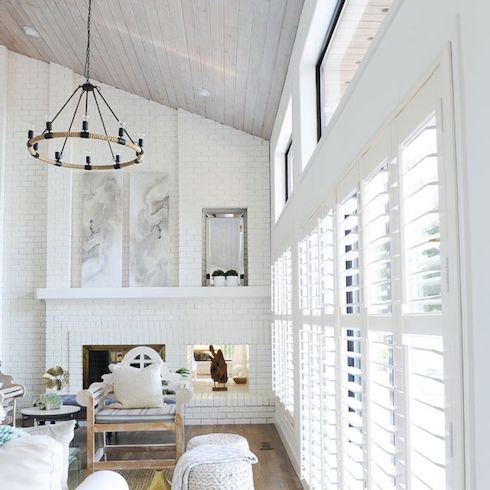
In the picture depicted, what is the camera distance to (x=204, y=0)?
196 inches

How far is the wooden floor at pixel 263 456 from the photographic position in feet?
17.0

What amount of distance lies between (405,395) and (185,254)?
664cm

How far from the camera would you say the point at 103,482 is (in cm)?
258

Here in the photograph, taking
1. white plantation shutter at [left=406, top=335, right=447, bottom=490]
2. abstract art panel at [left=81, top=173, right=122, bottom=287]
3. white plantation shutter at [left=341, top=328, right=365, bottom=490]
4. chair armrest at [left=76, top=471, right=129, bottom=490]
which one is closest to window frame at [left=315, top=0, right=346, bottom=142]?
white plantation shutter at [left=341, top=328, right=365, bottom=490]

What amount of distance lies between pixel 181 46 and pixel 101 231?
322 centimetres

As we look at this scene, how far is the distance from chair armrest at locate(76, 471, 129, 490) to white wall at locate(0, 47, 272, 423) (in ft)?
19.1

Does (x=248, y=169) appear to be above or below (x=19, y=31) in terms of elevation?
below

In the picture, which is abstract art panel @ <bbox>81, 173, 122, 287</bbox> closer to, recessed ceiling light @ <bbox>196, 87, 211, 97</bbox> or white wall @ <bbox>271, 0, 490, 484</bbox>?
recessed ceiling light @ <bbox>196, 87, 211, 97</bbox>

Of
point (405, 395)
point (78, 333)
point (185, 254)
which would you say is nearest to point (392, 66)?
point (405, 395)

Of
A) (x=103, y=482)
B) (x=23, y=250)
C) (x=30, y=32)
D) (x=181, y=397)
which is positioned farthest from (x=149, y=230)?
(x=103, y=482)

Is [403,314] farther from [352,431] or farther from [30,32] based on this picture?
[30,32]

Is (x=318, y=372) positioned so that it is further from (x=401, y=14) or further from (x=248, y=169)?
(x=248, y=169)

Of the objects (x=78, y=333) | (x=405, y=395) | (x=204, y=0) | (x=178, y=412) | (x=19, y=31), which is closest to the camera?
(x=405, y=395)

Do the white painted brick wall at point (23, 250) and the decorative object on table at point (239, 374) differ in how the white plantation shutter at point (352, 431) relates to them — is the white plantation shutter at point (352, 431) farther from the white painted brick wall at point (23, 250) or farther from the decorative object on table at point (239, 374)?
the white painted brick wall at point (23, 250)
